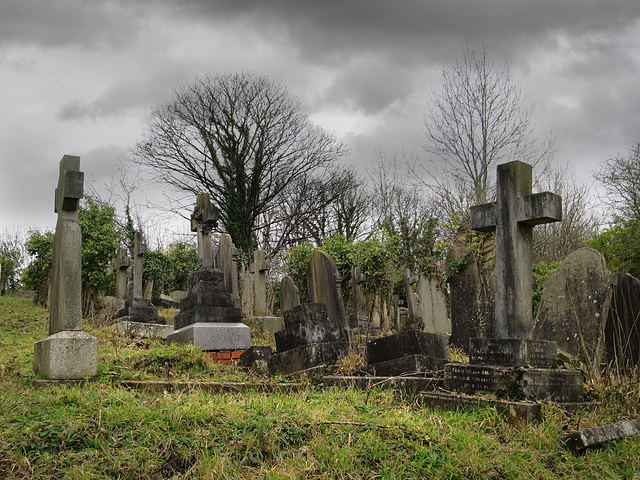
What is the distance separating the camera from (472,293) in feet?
32.1

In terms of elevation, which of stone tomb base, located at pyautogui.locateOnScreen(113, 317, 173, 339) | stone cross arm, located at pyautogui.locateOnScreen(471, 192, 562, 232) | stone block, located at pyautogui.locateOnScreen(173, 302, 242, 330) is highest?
stone cross arm, located at pyautogui.locateOnScreen(471, 192, 562, 232)

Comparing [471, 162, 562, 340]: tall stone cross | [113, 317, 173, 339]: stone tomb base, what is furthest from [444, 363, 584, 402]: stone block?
[113, 317, 173, 339]: stone tomb base

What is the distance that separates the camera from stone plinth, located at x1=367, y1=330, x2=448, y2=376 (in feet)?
20.5

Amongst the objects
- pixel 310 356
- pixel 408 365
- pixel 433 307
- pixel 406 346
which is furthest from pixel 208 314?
pixel 433 307

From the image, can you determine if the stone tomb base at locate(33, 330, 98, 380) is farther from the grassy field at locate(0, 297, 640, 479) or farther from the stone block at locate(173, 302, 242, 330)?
the stone block at locate(173, 302, 242, 330)

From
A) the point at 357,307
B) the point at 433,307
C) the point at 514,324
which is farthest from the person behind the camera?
the point at 357,307

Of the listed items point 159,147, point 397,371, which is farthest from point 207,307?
point 159,147

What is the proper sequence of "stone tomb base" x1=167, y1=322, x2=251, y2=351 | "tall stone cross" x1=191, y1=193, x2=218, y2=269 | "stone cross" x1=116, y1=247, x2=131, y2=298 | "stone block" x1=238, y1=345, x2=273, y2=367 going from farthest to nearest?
"stone cross" x1=116, y1=247, x2=131, y2=298 → "tall stone cross" x1=191, y1=193, x2=218, y2=269 → "stone tomb base" x1=167, y1=322, x2=251, y2=351 → "stone block" x1=238, y1=345, x2=273, y2=367

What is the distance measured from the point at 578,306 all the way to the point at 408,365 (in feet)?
7.37

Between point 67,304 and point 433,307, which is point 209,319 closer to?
point 67,304

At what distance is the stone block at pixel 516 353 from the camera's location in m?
5.12

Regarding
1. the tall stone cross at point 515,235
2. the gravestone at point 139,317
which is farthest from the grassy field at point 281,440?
the gravestone at point 139,317

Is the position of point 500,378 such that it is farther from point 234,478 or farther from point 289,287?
point 289,287

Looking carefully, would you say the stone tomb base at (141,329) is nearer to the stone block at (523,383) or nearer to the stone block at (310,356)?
the stone block at (310,356)
